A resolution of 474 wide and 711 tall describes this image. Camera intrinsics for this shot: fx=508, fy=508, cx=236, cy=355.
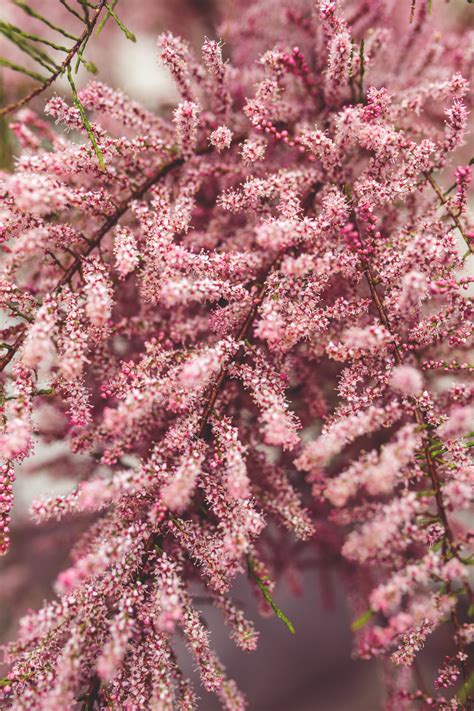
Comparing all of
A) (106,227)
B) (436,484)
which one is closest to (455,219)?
(436,484)

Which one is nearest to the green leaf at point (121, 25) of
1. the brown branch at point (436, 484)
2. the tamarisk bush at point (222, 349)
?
the tamarisk bush at point (222, 349)

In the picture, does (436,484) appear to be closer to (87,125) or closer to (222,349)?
(222,349)

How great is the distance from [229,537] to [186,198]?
622 mm

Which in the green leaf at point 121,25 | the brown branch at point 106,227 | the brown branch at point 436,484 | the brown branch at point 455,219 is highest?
the green leaf at point 121,25

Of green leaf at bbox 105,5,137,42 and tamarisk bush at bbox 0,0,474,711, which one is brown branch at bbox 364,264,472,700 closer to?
tamarisk bush at bbox 0,0,474,711

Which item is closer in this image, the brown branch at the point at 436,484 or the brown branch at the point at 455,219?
the brown branch at the point at 436,484

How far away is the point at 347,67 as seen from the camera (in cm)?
94

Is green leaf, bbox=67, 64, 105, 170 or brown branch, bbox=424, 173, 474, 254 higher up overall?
green leaf, bbox=67, 64, 105, 170

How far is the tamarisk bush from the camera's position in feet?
2.57

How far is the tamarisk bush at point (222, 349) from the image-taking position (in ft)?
2.57

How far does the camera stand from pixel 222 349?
2.86ft

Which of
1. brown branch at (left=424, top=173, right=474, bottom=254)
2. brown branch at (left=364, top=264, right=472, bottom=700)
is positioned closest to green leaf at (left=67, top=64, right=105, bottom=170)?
brown branch at (left=364, top=264, right=472, bottom=700)

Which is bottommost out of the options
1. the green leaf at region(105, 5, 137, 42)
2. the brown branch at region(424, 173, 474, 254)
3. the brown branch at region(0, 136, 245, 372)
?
the brown branch at region(424, 173, 474, 254)

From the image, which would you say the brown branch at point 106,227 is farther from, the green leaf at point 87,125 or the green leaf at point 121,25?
the green leaf at point 121,25
